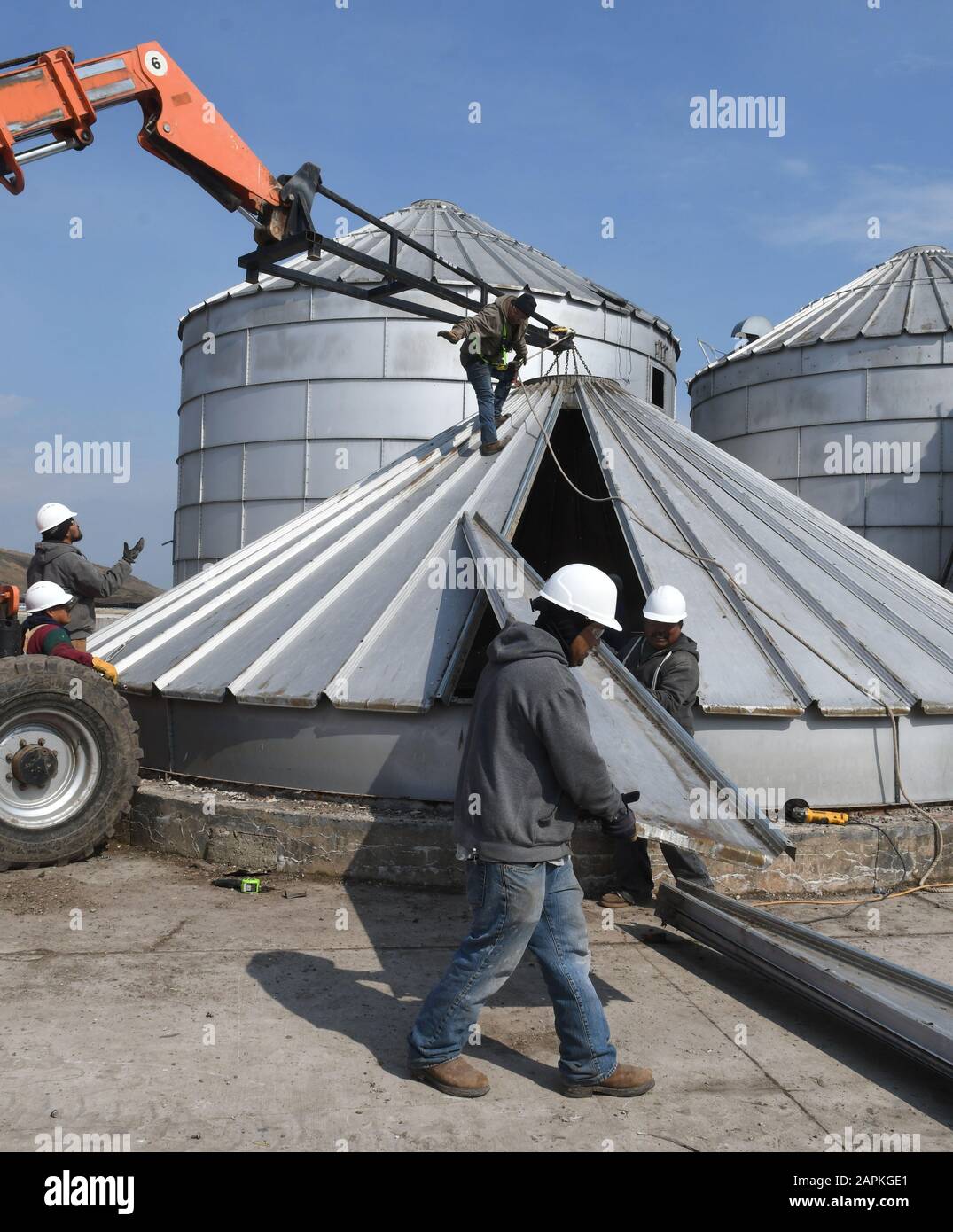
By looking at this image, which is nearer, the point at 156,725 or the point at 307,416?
the point at 156,725

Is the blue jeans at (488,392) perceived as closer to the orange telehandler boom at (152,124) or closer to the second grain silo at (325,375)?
the orange telehandler boom at (152,124)

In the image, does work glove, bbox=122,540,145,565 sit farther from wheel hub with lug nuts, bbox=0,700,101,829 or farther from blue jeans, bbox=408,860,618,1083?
blue jeans, bbox=408,860,618,1083

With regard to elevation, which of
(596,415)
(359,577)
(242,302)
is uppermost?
(242,302)

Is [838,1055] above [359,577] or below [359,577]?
below

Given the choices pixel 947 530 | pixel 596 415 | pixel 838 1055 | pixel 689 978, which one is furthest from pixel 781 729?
pixel 947 530

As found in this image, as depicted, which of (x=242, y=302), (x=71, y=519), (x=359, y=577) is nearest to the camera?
(x=71, y=519)

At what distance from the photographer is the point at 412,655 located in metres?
7.52

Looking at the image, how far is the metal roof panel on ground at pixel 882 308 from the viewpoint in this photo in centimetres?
2270

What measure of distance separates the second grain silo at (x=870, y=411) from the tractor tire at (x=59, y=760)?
61.3 ft

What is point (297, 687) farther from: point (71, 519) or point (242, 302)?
point (242, 302)

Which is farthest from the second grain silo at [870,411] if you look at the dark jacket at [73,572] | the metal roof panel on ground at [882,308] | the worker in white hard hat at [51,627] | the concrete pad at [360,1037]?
the worker in white hard hat at [51,627]

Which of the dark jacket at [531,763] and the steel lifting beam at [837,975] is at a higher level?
the dark jacket at [531,763]
